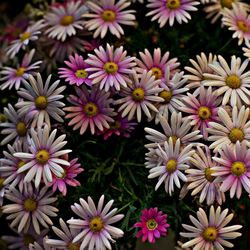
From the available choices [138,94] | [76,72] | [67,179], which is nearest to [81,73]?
[76,72]

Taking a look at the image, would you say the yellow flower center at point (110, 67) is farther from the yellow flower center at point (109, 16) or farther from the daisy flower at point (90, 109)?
the yellow flower center at point (109, 16)

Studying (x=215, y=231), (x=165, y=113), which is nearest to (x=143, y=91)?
(x=165, y=113)

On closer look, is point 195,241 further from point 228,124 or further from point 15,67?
point 15,67

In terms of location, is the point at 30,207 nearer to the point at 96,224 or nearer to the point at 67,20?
the point at 96,224

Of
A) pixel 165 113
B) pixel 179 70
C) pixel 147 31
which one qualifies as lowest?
pixel 165 113

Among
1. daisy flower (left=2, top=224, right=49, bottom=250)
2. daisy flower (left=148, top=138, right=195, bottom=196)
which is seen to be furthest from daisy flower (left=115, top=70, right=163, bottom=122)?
daisy flower (left=2, top=224, right=49, bottom=250)

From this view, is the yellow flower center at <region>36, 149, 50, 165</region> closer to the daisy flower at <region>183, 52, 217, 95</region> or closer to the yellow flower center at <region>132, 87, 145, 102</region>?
the yellow flower center at <region>132, 87, 145, 102</region>
